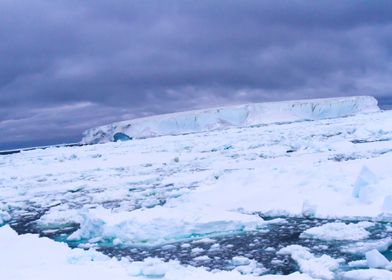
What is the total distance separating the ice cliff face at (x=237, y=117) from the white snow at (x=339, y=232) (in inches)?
1693

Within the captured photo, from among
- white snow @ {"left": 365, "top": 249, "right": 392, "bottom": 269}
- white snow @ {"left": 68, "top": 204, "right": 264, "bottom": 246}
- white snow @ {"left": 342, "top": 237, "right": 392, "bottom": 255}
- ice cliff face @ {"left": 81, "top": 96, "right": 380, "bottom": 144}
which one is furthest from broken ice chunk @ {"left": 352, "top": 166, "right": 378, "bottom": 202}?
ice cliff face @ {"left": 81, "top": 96, "right": 380, "bottom": 144}

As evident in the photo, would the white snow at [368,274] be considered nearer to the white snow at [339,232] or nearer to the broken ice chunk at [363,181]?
the white snow at [339,232]

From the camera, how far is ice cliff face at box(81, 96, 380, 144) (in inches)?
1908

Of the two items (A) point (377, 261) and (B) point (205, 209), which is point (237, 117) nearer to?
(B) point (205, 209)

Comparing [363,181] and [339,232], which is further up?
[363,181]

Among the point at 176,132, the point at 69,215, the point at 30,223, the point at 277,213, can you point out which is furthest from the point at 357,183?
the point at 176,132

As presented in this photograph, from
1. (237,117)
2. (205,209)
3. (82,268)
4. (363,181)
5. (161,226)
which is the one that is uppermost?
(237,117)

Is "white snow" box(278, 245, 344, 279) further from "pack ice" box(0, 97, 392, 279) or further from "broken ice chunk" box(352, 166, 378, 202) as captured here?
"broken ice chunk" box(352, 166, 378, 202)

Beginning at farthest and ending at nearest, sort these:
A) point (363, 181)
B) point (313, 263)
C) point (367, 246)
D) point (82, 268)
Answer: point (363, 181) < point (367, 246) < point (82, 268) < point (313, 263)

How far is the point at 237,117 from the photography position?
50.4 meters

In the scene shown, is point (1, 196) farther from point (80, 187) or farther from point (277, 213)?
point (277, 213)

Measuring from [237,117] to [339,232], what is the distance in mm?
45521

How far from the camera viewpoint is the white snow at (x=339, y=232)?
4.98 meters

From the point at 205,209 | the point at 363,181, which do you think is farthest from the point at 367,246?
the point at 205,209
